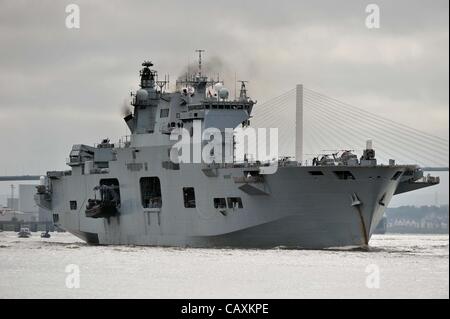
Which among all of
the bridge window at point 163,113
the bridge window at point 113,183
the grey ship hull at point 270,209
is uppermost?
the bridge window at point 163,113

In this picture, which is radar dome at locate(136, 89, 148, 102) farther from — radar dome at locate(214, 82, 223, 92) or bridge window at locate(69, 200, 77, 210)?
bridge window at locate(69, 200, 77, 210)

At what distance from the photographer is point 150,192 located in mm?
58781

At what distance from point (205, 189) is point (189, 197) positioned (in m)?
1.70

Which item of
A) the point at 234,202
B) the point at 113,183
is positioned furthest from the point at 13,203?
the point at 234,202

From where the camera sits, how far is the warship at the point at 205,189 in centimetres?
5031

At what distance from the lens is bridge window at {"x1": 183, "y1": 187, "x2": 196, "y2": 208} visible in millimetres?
55463

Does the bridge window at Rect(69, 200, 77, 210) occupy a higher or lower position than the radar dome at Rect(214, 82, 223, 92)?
lower

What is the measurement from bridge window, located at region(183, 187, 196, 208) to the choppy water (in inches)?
87.1

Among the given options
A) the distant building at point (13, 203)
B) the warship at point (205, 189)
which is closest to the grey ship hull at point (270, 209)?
the warship at point (205, 189)

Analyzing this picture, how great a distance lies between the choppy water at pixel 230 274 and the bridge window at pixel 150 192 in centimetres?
346

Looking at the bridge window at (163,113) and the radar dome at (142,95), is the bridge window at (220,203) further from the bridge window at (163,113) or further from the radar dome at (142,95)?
the radar dome at (142,95)

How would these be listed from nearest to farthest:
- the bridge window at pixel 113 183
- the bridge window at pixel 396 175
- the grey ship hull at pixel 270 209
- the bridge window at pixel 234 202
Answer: the grey ship hull at pixel 270 209
the bridge window at pixel 396 175
the bridge window at pixel 234 202
the bridge window at pixel 113 183

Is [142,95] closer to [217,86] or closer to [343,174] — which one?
[217,86]

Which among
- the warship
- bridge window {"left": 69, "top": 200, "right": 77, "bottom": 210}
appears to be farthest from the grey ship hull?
bridge window {"left": 69, "top": 200, "right": 77, "bottom": 210}
